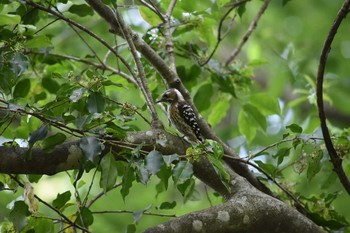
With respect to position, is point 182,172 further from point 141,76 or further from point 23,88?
point 23,88

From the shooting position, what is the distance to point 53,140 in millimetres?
3336

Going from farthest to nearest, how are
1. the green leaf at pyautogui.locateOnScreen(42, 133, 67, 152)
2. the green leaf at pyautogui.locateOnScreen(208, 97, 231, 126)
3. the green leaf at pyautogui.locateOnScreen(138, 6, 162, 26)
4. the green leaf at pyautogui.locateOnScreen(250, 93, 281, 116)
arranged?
1. the green leaf at pyautogui.locateOnScreen(208, 97, 231, 126)
2. the green leaf at pyautogui.locateOnScreen(250, 93, 281, 116)
3. the green leaf at pyautogui.locateOnScreen(138, 6, 162, 26)
4. the green leaf at pyautogui.locateOnScreen(42, 133, 67, 152)

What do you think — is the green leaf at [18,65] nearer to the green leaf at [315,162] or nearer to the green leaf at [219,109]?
the green leaf at [315,162]

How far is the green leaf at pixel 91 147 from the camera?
3.17 metres

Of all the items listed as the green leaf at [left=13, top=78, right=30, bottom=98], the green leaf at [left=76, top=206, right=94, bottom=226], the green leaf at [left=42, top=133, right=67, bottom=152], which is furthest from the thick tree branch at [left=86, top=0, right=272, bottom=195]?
the green leaf at [left=42, top=133, right=67, bottom=152]

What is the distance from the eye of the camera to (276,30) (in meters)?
8.72

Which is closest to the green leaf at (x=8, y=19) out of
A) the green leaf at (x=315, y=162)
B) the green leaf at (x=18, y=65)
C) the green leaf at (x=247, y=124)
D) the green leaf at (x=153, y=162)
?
the green leaf at (x=18, y=65)

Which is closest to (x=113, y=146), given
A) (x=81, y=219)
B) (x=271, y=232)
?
(x=81, y=219)

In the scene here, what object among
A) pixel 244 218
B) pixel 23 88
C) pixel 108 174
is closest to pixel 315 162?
pixel 244 218

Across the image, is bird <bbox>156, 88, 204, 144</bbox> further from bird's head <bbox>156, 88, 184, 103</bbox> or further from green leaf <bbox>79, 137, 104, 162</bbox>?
green leaf <bbox>79, 137, 104, 162</bbox>

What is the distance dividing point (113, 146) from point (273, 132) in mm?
4744

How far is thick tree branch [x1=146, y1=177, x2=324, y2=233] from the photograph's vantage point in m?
3.40

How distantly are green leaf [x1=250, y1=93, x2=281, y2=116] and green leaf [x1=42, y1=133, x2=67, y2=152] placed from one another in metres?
2.39

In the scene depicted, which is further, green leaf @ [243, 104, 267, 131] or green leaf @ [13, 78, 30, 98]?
green leaf @ [243, 104, 267, 131]
